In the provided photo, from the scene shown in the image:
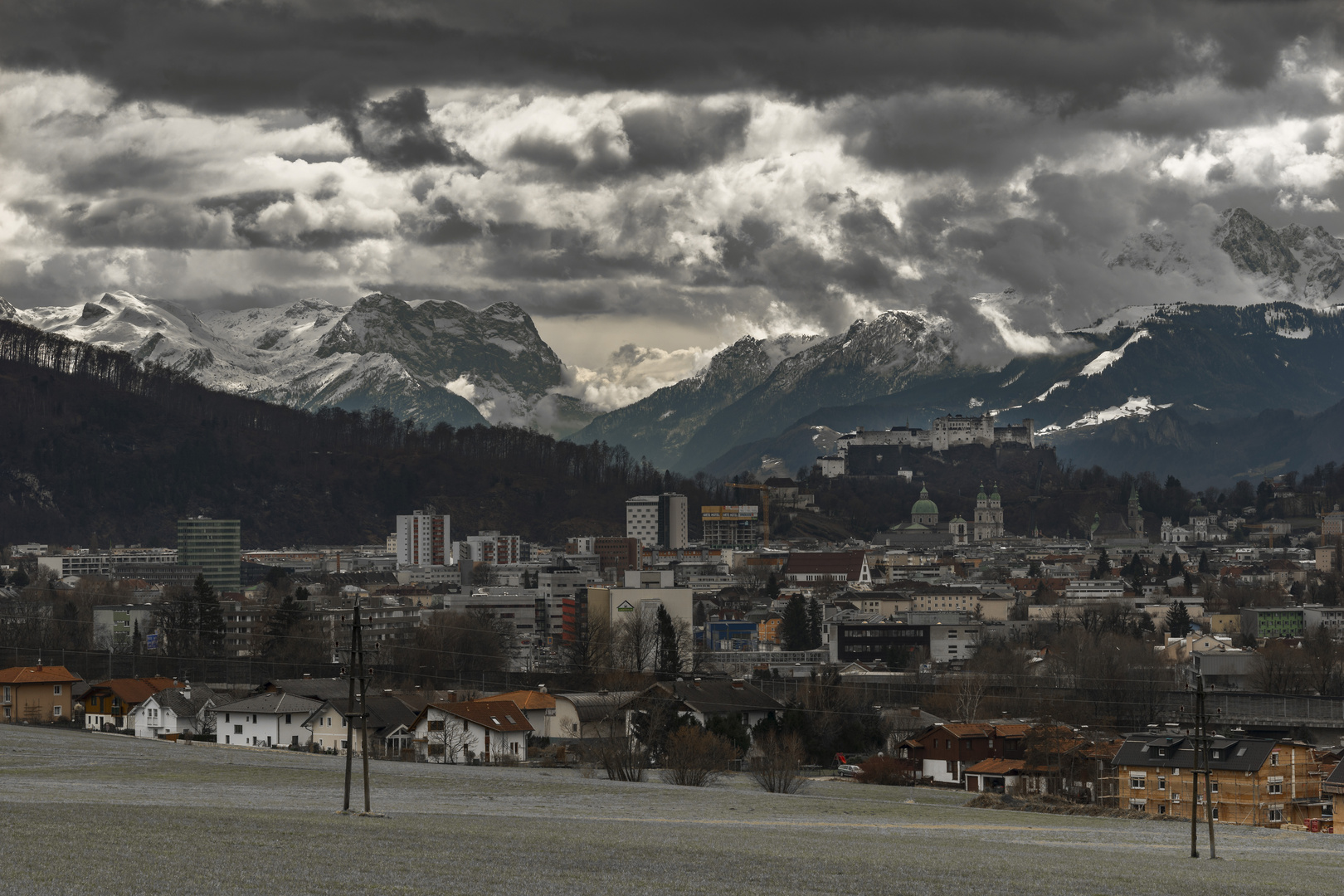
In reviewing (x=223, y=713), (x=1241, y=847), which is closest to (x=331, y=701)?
(x=223, y=713)

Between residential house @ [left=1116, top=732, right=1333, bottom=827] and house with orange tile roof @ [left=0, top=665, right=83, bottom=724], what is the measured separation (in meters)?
Result: 45.5

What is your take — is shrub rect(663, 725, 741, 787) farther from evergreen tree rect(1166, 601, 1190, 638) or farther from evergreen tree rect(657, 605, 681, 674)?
evergreen tree rect(1166, 601, 1190, 638)

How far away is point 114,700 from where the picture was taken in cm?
7544

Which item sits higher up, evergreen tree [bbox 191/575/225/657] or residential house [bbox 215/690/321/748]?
evergreen tree [bbox 191/575/225/657]

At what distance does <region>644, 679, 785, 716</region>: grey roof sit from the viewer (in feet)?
246

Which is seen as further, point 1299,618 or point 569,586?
point 569,586

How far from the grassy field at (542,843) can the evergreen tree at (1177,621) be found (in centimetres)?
9180

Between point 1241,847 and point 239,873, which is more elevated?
point 239,873

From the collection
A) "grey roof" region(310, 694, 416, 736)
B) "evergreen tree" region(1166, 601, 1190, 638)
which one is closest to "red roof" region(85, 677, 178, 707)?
"grey roof" region(310, 694, 416, 736)

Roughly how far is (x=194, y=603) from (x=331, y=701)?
164ft

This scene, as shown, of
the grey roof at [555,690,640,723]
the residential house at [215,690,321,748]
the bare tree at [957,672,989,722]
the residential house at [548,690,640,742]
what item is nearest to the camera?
the residential house at [215,690,321,748]

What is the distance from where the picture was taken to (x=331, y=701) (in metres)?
68.1

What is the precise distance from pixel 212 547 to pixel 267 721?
416 feet

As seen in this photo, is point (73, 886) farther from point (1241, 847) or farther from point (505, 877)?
point (1241, 847)
